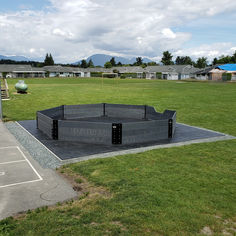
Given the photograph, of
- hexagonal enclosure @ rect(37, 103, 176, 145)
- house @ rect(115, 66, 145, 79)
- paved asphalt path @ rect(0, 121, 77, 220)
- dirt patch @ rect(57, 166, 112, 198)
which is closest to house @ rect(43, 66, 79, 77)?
house @ rect(115, 66, 145, 79)

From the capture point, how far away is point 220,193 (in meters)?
6.84

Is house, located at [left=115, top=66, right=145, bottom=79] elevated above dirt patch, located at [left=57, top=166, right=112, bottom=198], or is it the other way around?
house, located at [left=115, top=66, right=145, bottom=79]

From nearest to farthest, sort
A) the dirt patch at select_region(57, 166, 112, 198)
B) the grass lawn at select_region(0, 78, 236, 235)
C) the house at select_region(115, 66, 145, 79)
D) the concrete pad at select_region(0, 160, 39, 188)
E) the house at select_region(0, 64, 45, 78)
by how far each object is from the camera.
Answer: the grass lawn at select_region(0, 78, 236, 235) → the dirt patch at select_region(57, 166, 112, 198) → the concrete pad at select_region(0, 160, 39, 188) → the house at select_region(0, 64, 45, 78) → the house at select_region(115, 66, 145, 79)

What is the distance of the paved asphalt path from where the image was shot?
249 inches

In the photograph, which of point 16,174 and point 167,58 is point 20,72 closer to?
point 167,58

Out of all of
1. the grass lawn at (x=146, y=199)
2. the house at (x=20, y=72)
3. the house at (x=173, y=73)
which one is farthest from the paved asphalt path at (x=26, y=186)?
the house at (x=20, y=72)

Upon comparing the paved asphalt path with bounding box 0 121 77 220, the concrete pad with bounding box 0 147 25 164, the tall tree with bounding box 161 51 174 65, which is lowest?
the paved asphalt path with bounding box 0 121 77 220

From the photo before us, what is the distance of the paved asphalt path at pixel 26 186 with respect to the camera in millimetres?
6332

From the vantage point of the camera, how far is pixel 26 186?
24.2ft

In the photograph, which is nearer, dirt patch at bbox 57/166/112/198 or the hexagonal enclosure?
dirt patch at bbox 57/166/112/198

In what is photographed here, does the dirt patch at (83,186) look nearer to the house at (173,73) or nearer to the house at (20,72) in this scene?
the house at (173,73)

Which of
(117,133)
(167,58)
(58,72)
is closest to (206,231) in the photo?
(117,133)

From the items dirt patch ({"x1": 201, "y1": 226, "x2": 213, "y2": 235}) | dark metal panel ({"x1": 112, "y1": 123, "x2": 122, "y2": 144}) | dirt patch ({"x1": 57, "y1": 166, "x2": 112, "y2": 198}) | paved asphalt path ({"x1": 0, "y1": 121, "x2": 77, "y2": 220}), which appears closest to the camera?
dirt patch ({"x1": 201, "y1": 226, "x2": 213, "y2": 235})

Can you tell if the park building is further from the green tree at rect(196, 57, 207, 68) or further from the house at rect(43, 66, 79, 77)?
the green tree at rect(196, 57, 207, 68)
